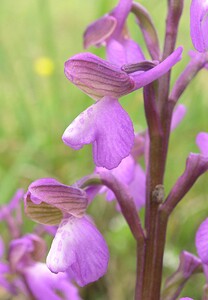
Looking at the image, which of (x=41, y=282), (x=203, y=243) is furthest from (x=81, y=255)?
(x=41, y=282)

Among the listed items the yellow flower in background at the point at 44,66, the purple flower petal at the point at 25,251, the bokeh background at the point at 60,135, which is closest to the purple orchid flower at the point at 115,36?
the purple flower petal at the point at 25,251

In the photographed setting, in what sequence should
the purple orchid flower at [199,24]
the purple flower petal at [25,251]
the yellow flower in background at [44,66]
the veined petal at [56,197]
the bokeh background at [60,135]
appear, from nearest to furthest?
the purple orchid flower at [199,24]
the veined petal at [56,197]
the purple flower petal at [25,251]
the bokeh background at [60,135]
the yellow flower in background at [44,66]

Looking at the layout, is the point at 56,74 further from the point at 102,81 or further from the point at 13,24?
the point at 102,81

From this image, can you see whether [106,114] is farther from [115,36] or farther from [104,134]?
[115,36]

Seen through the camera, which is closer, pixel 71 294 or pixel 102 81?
pixel 102 81

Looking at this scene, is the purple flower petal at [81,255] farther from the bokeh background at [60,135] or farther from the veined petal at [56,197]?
the bokeh background at [60,135]

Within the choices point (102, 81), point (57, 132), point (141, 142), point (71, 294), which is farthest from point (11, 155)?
point (102, 81)
